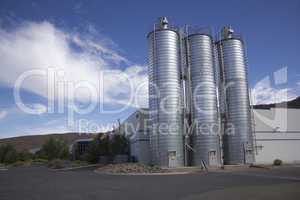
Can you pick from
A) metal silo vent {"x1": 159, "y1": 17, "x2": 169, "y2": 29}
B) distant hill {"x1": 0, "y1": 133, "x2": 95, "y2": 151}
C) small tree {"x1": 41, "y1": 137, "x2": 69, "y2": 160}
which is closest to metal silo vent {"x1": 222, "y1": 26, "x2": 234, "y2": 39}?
metal silo vent {"x1": 159, "y1": 17, "x2": 169, "y2": 29}

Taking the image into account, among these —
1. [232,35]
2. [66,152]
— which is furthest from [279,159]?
[66,152]

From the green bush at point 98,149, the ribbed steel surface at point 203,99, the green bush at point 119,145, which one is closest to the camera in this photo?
the ribbed steel surface at point 203,99

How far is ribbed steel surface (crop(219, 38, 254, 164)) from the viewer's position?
35812 mm

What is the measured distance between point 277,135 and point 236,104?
8843mm

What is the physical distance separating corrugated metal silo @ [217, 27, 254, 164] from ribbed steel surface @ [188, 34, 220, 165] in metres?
2.67

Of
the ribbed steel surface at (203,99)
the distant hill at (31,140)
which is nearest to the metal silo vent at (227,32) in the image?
the ribbed steel surface at (203,99)

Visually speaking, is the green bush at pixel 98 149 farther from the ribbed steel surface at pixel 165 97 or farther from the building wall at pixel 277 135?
the building wall at pixel 277 135

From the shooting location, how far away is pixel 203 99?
113 ft

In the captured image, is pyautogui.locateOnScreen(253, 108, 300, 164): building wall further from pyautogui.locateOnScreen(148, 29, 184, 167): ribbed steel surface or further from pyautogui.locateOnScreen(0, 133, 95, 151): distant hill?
pyautogui.locateOnScreen(0, 133, 95, 151): distant hill

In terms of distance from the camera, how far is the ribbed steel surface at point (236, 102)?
35.8 metres

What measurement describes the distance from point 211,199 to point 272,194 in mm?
2722

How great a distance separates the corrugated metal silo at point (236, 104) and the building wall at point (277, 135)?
3560mm

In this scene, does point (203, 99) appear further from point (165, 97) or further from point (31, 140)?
point (31, 140)

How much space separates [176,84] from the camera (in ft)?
111
